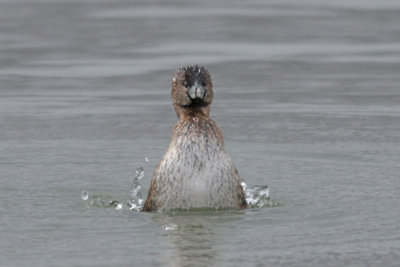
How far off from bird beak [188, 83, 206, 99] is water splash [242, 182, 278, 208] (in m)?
1.01

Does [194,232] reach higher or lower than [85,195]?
lower

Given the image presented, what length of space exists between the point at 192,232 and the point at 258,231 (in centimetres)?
47

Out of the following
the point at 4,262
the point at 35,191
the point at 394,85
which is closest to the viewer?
the point at 4,262

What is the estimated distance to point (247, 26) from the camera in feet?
65.4

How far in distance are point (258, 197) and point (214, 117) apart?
381 cm

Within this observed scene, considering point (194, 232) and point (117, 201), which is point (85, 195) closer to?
point (117, 201)

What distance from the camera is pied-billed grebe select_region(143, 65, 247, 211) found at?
8938 millimetres

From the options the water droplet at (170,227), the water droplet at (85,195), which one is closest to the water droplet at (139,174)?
the water droplet at (85,195)

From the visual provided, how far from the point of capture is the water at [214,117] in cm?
808

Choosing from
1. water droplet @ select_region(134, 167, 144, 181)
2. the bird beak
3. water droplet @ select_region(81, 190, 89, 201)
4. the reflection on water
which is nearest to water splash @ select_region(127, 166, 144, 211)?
water droplet @ select_region(134, 167, 144, 181)

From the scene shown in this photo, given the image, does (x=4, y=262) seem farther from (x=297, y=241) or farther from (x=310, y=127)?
(x=310, y=127)

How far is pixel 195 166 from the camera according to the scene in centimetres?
897

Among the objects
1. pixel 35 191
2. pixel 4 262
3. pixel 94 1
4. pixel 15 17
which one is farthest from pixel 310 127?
pixel 94 1

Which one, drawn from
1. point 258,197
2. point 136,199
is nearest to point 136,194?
point 136,199
